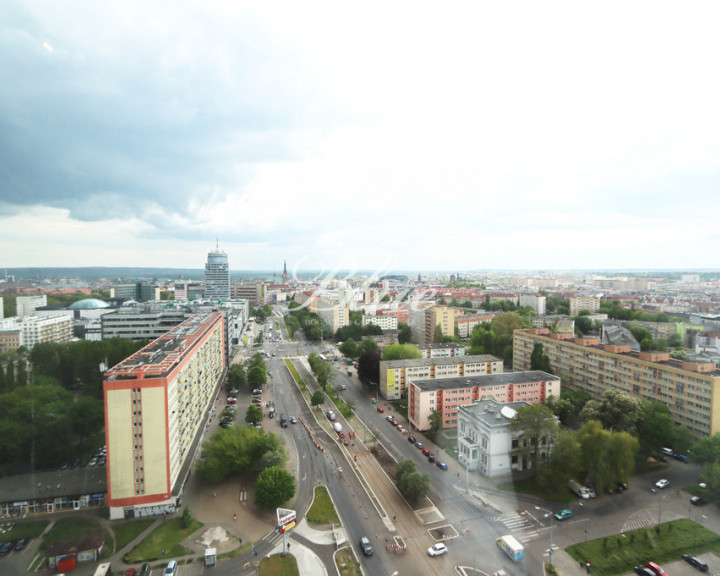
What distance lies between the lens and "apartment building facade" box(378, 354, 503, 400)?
474 inches

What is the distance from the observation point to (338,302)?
24.7 m

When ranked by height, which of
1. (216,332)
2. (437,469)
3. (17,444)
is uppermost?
(216,332)

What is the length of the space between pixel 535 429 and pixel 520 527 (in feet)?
5.91

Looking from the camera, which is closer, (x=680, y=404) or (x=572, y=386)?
(x=680, y=404)

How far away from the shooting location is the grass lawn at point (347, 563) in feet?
16.4

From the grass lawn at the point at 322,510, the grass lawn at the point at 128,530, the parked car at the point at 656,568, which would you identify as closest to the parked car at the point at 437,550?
the grass lawn at the point at 322,510

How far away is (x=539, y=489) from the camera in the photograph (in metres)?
6.87

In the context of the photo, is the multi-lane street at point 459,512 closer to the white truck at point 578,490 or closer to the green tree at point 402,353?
the white truck at point 578,490

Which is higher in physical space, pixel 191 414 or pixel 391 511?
pixel 191 414

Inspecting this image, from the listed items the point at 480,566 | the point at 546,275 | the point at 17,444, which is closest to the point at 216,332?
the point at 17,444

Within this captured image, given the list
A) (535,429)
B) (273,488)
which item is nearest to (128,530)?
(273,488)

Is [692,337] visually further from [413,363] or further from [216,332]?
[216,332]

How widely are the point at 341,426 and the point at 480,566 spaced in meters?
5.25

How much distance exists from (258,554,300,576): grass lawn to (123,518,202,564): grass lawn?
118 cm
